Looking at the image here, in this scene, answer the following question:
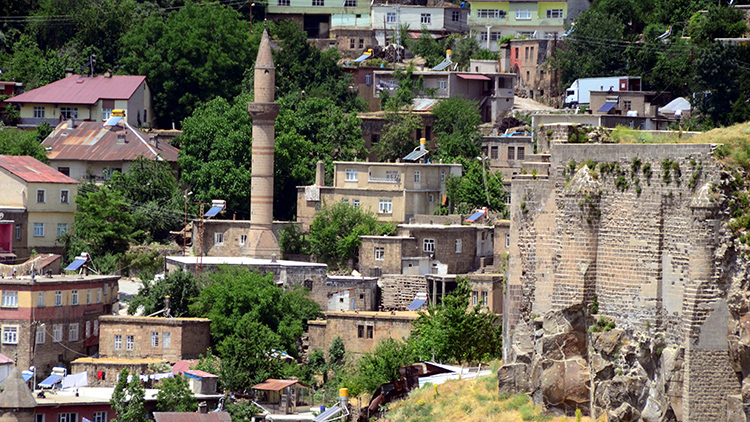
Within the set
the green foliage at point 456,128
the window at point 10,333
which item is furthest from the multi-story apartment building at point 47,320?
the green foliage at point 456,128

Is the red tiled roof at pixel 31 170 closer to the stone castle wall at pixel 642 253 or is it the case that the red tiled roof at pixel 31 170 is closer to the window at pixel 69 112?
the window at pixel 69 112

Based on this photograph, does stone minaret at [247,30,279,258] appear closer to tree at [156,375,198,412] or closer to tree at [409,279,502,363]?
tree at [156,375,198,412]

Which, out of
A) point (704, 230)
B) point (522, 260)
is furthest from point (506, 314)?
point (704, 230)

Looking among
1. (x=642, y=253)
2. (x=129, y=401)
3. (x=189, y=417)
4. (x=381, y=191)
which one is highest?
(x=381, y=191)

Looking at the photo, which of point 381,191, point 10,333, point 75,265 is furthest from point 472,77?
point 10,333

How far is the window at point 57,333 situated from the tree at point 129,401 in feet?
25.9

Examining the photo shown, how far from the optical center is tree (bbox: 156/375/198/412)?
178 ft

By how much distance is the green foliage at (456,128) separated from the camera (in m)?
75.3

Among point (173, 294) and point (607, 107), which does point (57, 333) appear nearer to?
point (173, 294)

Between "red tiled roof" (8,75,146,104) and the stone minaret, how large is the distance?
14.4 metres

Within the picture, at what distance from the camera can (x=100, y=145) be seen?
77.4 meters

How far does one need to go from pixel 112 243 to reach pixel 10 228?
4.37 meters

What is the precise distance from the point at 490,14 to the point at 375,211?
29.3 metres

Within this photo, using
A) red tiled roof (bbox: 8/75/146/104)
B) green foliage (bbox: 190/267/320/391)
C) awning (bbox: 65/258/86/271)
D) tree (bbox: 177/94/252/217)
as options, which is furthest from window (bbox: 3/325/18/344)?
red tiled roof (bbox: 8/75/146/104)
